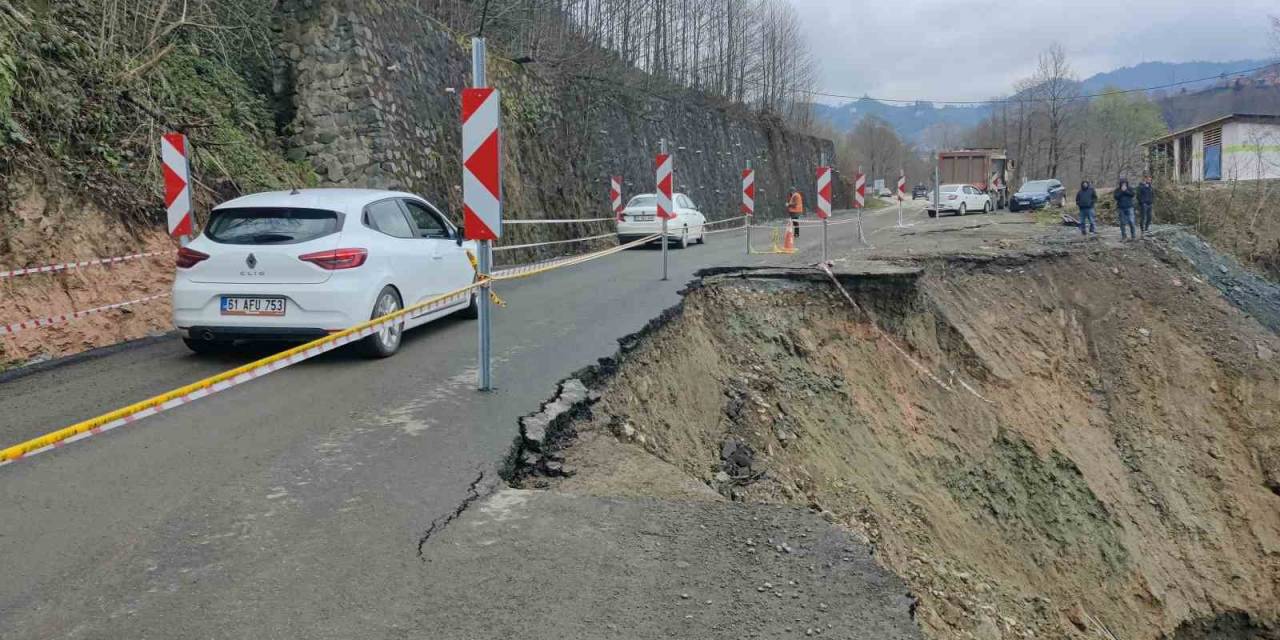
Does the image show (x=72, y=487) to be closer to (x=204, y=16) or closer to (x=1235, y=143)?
(x=204, y=16)

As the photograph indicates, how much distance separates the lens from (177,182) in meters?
9.96

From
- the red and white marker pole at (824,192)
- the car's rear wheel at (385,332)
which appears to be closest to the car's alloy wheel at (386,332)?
the car's rear wheel at (385,332)

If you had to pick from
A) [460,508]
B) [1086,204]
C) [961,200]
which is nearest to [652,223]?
[1086,204]

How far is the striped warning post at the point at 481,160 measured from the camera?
6484mm

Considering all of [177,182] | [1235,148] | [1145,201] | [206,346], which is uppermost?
[1235,148]

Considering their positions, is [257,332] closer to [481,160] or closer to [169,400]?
[481,160]

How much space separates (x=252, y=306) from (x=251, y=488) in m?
3.31

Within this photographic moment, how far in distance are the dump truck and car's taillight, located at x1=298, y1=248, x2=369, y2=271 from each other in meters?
35.4

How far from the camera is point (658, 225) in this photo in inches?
867

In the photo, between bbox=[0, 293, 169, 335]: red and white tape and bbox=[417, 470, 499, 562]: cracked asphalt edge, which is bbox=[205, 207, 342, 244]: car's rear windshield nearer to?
bbox=[0, 293, 169, 335]: red and white tape

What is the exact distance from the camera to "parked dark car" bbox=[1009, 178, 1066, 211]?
36.4m

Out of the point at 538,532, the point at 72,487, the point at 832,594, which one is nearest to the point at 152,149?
the point at 72,487

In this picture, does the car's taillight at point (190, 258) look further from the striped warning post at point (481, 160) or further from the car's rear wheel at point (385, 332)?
the striped warning post at point (481, 160)

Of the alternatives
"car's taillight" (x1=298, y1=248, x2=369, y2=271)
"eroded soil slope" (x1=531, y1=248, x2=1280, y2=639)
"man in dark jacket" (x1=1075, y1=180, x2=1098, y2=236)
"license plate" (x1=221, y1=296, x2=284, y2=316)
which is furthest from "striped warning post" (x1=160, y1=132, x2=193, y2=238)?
"man in dark jacket" (x1=1075, y1=180, x2=1098, y2=236)
